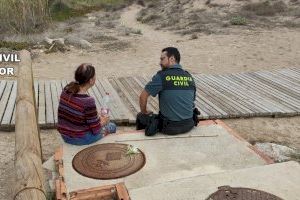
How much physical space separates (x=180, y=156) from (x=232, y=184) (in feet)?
3.59

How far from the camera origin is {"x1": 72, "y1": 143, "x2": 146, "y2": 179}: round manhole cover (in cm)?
505

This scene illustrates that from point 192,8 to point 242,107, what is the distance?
16061 mm

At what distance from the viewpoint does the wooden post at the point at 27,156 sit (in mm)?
2402

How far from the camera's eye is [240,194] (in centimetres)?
434

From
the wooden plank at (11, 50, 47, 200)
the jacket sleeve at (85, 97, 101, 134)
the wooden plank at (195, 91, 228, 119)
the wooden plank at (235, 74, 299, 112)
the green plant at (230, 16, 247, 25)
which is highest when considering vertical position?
the wooden plank at (11, 50, 47, 200)

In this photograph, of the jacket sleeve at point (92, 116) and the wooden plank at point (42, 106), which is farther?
the wooden plank at point (42, 106)

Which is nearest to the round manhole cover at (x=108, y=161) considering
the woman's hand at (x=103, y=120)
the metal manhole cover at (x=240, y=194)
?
the woman's hand at (x=103, y=120)

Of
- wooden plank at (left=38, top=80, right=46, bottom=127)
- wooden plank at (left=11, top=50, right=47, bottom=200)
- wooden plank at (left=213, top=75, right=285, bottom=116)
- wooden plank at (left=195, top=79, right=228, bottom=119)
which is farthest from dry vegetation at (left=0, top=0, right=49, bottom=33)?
wooden plank at (left=11, top=50, right=47, bottom=200)

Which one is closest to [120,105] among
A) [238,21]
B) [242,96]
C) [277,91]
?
[242,96]

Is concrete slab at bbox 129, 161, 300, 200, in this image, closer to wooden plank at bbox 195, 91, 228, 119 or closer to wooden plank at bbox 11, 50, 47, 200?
wooden plank at bbox 11, 50, 47, 200

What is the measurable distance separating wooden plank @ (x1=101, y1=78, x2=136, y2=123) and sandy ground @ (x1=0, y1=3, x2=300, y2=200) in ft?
4.19

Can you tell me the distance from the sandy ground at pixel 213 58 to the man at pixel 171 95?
1.83 meters

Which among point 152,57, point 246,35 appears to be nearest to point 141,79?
point 152,57

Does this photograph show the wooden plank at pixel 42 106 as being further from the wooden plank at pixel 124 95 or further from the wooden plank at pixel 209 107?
the wooden plank at pixel 209 107
